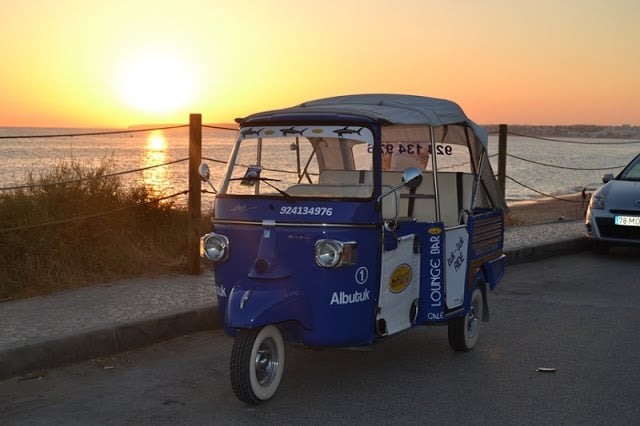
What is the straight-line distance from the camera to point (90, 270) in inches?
379

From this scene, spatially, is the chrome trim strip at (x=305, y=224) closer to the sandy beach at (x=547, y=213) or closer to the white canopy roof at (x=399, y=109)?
the white canopy roof at (x=399, y=109)

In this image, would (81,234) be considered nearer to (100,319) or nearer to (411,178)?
(100,319)

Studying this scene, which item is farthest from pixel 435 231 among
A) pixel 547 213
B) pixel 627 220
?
pixel 547 213

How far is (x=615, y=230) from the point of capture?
43.6ft

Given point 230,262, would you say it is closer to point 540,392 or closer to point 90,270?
point 540,392

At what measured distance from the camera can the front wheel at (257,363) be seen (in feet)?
18.4

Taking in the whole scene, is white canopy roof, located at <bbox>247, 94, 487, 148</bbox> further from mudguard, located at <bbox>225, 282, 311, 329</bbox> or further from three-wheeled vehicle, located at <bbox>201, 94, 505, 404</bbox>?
mudguard, located at <bbox>225, 282, 311, 329</bbox>

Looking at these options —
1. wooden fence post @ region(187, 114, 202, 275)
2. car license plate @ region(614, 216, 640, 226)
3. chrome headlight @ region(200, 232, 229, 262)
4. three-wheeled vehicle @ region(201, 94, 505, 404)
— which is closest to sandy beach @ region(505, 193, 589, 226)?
car license plate @ region(614, 216, 640, 226)

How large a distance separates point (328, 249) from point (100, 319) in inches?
106

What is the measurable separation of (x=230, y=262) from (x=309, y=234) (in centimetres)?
69

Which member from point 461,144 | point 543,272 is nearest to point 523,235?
point 543,272

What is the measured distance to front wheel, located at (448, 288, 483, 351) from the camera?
7.30m

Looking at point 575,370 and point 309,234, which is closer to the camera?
point 309,234

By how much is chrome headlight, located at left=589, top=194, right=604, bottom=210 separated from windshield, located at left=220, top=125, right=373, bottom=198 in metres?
6.96
